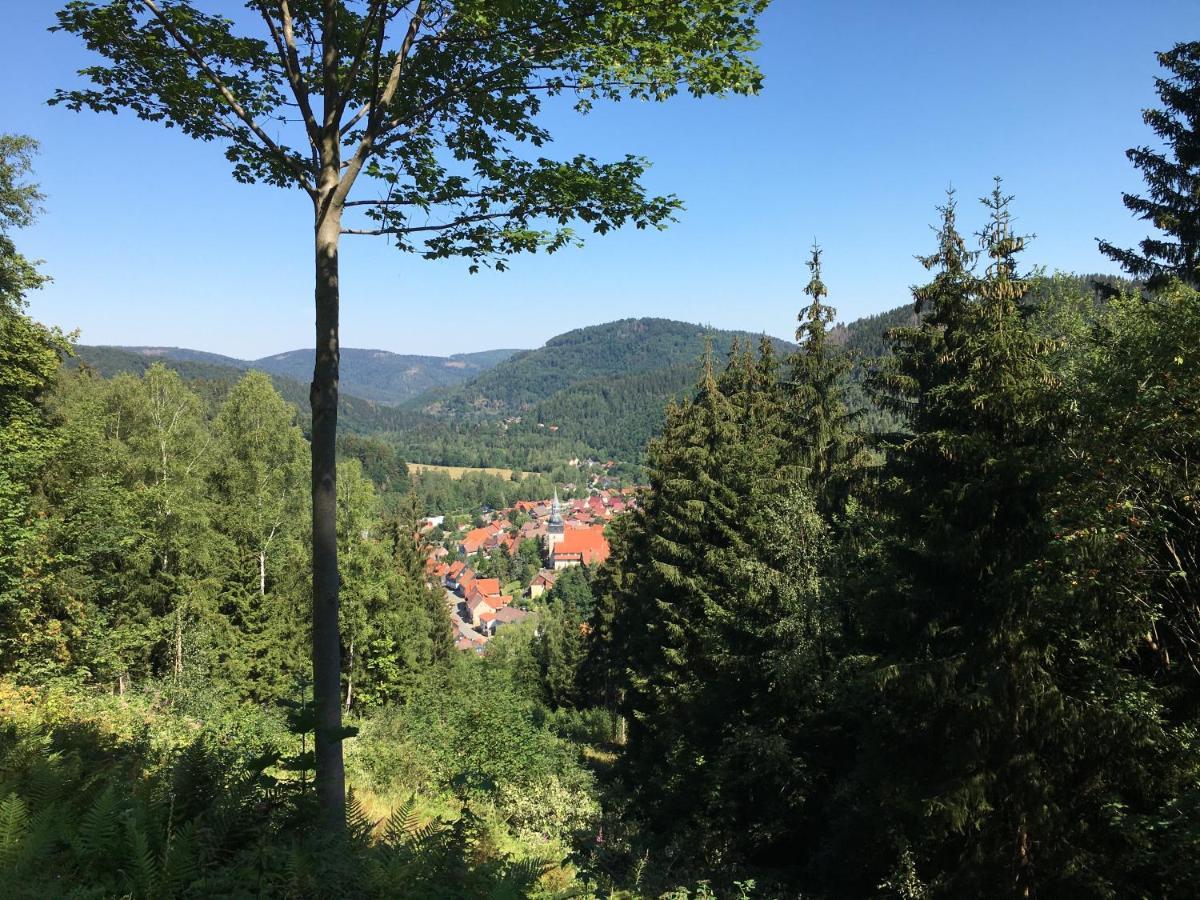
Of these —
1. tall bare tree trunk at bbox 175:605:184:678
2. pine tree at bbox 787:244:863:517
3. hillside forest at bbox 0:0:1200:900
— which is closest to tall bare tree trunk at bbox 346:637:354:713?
hillside forest at bbox 0:0:1200:900

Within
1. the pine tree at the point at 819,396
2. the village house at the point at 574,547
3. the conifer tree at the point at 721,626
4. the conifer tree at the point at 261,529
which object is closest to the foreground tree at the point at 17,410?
the conifer tree at the point at 261,529

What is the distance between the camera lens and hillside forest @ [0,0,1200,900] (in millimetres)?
4895

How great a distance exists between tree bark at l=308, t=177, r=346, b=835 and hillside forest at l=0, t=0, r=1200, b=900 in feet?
0.21

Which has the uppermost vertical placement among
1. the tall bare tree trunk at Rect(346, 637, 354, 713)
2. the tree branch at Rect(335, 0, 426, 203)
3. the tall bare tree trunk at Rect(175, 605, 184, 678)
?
the tree branch at Rect(335, 0, 426, 203)

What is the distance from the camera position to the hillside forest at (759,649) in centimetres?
489

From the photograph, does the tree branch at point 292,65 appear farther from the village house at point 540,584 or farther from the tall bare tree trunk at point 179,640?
the village house at point 540,584

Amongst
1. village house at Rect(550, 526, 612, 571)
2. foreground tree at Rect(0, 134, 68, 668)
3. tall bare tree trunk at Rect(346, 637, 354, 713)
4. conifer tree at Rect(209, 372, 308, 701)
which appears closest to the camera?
foreground tree at Rect(0, 134, 68, 668)

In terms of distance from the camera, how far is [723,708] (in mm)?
14328

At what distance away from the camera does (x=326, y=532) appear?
491 centimetres

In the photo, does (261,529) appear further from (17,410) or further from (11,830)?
(11,830)

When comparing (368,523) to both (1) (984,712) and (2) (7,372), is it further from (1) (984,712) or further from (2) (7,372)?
(1) (984,712)

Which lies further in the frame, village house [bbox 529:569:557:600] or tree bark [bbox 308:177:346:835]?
village house [bbox 529:569:557:600]

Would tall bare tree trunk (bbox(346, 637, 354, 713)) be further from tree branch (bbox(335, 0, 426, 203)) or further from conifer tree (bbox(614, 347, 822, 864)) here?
tree branch (bbox(335, 0, 426, 203))

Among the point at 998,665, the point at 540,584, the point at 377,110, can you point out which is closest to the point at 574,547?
the point at 540,584
